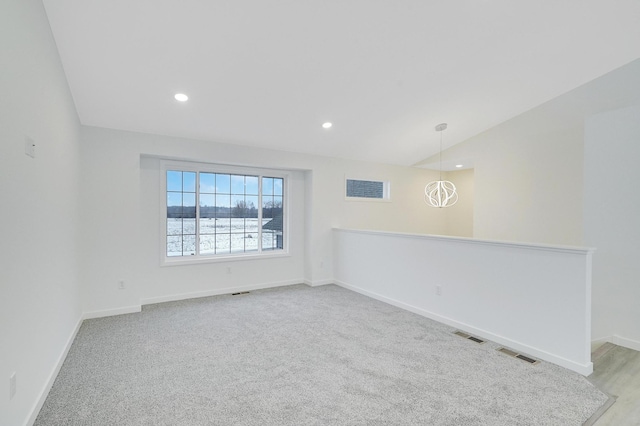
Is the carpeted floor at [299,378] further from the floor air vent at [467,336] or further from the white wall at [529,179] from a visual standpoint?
the white wall at [529,179]

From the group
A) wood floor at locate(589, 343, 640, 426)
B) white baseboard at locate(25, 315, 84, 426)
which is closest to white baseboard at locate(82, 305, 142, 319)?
white baseboard at locate(25, 315, 84, 426)

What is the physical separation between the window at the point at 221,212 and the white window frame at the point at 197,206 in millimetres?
15

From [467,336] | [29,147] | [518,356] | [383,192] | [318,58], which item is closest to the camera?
[29,147]

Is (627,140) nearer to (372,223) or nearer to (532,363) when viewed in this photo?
(532,363)

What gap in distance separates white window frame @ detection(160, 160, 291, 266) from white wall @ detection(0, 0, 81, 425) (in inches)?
60.1

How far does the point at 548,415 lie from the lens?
2016mm

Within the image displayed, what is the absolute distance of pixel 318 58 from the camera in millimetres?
3080

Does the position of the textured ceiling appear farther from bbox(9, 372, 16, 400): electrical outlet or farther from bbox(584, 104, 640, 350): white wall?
bbox(9, 372, 16, 400): electrical outlet

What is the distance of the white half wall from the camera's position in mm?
2615

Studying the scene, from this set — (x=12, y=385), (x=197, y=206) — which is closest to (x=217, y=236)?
(x=197, y=206)

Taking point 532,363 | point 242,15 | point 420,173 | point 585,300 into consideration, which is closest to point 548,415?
point 532,363

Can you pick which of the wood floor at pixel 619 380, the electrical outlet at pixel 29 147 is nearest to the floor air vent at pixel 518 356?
the wood floor at pixel 619 380

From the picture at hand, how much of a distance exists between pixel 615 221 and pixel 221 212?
5190 mm

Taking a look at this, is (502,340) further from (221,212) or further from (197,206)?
(197,206)
